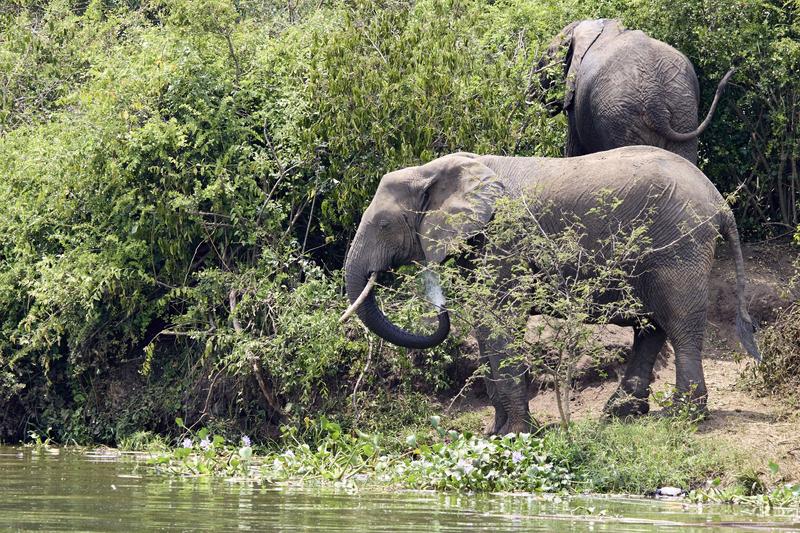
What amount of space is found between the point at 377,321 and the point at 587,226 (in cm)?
201

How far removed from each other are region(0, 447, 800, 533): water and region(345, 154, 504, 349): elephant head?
7.99 ft

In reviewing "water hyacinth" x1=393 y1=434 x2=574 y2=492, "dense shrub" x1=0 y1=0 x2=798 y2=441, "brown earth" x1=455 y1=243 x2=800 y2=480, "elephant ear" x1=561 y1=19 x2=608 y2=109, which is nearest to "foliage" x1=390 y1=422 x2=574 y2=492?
"water hyacinth" x1=393 y1=434 x2=574 y2=492

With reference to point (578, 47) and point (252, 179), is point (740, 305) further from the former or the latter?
point (252, 179)

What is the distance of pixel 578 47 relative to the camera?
14945 mm

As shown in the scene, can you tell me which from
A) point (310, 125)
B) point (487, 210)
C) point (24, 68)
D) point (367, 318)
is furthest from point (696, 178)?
point (24, 68)

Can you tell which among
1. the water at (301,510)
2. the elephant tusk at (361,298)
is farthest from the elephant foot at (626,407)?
the elephant tusk at (361,298)

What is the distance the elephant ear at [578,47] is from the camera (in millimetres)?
14875

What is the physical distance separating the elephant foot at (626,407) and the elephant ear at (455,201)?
1.77 meters

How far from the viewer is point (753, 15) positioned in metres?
15.5

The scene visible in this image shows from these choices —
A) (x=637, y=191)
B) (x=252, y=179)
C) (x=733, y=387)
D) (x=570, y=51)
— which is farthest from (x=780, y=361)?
(x=252, y=179)

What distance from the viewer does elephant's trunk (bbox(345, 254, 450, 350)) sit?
13.0m

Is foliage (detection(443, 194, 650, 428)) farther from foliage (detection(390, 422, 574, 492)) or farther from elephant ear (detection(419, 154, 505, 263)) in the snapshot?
foliage (detection(390, 422, 574, 492))

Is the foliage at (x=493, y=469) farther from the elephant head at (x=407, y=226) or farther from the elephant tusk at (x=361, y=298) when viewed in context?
the elephant tusk at (x=361, y=298)

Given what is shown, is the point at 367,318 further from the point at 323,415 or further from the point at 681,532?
the point at 681,532
